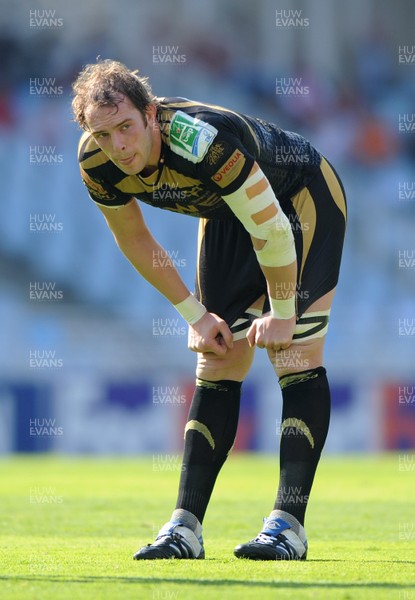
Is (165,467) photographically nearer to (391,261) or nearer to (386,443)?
(386,443)

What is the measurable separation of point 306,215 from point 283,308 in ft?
1.58

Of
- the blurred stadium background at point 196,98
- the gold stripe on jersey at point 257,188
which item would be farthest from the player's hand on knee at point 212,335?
the blurred stadium background at point 196,98

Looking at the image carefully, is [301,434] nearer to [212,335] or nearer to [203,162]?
[212,335]

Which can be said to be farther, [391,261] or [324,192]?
[391,261]

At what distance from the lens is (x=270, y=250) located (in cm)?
380

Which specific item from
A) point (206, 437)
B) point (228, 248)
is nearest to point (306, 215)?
point (228, 248)

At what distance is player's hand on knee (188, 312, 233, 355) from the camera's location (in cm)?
409

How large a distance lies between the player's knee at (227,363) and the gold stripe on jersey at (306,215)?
0.36 metres

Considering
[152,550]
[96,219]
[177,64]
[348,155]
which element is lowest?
[152,550]

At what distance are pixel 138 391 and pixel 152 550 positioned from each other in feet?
30.8

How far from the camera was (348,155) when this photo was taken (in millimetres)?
18109

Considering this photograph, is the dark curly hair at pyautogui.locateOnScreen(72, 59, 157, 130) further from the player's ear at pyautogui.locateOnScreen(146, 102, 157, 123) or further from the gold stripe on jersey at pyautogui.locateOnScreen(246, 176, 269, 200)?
the gold stripe on jersey at pyautogui.locateOnScreen(246, 176, 269, 200)

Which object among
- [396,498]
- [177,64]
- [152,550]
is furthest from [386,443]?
[152,550]

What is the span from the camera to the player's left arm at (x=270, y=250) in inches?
145
